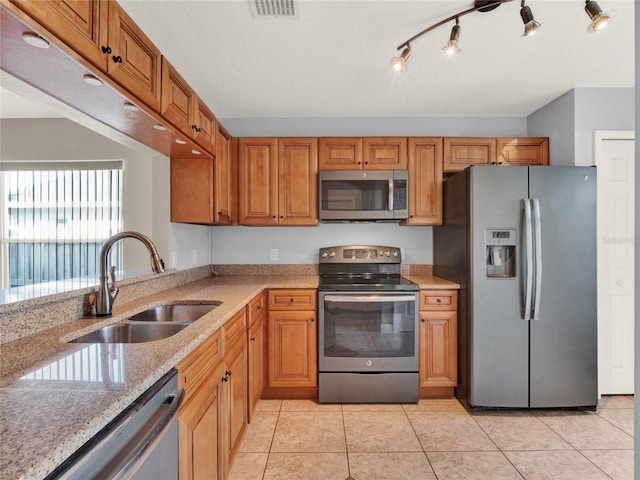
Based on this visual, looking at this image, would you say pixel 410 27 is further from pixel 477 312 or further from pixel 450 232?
pixel 477 312

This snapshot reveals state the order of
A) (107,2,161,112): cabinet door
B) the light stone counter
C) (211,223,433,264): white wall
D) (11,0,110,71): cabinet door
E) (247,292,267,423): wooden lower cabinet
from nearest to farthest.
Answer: the light stone counter
(11,0,110,71): cabinet door
(107,2,161,112): cabinet door
(247,292,267,423): wooden lower cabinet
(211,223,433,264): white wall

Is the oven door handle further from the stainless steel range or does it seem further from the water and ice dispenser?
the water and ice dispenser

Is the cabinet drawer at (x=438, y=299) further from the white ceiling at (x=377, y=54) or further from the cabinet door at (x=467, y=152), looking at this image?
the white ceiling at (x=377, y=54)

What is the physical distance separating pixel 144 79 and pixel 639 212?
1727 millimetres

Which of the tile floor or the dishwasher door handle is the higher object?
the dishwasher door handle

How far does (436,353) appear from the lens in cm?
266

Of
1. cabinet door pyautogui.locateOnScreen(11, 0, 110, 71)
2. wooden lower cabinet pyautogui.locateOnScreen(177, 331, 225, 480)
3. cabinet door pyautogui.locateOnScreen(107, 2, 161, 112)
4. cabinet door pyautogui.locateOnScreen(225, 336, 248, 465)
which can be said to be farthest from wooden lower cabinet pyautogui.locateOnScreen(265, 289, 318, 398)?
cabinet door pyautogui.locateOnScreen(11, 0, 110, 71)

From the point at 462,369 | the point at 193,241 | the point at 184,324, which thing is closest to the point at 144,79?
the point at 184,324

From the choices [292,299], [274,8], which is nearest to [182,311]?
[292,299]

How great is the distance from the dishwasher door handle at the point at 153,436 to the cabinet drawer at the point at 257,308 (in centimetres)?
112

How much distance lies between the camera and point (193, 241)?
2.89 m

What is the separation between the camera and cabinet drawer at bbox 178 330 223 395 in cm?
116

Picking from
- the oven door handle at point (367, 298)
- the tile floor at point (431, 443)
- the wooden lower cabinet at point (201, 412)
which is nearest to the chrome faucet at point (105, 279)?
the wooden lower cabinet at point (201, 412)

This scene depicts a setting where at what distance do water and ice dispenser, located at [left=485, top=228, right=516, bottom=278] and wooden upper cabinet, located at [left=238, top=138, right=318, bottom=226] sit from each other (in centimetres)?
140
